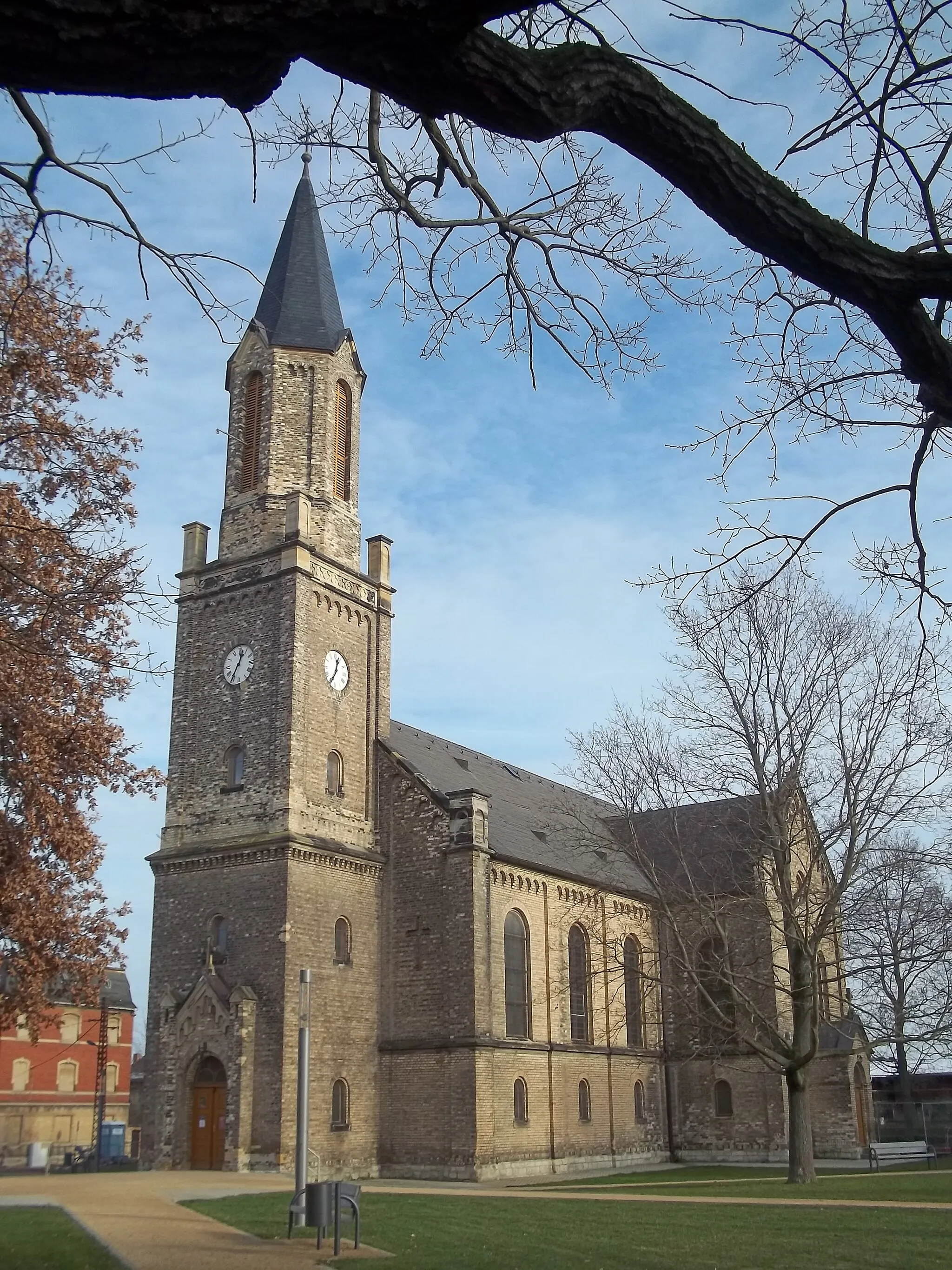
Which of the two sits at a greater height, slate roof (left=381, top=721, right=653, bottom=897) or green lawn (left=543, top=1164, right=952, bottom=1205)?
slate roof (left=381, top=721, right=653, bottom=897)

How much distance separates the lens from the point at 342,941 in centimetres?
3073

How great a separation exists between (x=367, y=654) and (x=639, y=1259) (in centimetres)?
2337

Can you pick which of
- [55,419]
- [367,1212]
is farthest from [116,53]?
[367,1212]

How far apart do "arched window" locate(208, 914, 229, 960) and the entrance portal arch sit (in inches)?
96.2

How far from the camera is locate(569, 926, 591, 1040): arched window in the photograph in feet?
118

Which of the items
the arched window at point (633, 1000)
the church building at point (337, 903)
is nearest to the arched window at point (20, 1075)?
the church building at point (337, 903)

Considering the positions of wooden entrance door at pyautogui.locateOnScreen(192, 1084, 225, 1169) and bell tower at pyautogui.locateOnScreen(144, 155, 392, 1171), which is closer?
wooden entrance door at pyautogui.locateOnScreen(192, 1084, 225, 1169)

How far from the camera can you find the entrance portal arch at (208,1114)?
27891mm

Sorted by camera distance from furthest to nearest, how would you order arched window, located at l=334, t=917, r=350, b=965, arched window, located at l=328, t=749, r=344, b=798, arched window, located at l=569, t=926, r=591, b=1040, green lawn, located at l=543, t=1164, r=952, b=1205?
arched window, located at l=569, t=926, r=591, b=1040, arched window, located at l=328, t=749, r=344, b=798, arched window, located at l=334, t=917, r=350, b=965, green lawn, located at l=543, t=1164, r=952, b=1205

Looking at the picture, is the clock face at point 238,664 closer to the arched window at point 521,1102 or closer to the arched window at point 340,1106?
the arched window at point 340,1106

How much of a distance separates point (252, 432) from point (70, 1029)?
1475 inches

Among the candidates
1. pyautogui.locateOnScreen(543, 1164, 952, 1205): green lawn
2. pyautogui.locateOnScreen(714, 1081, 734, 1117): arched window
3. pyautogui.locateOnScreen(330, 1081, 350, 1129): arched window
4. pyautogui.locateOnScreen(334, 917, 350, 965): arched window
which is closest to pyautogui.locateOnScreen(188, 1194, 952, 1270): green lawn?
pyautogui.locateOnScreen(543, 1164, 952, 1205): green lawn

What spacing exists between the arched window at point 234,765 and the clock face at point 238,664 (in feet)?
6.28

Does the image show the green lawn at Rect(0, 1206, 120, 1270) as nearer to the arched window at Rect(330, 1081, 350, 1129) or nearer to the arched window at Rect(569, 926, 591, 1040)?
the arched window at Rect(330, 1081, 350, 1129)
